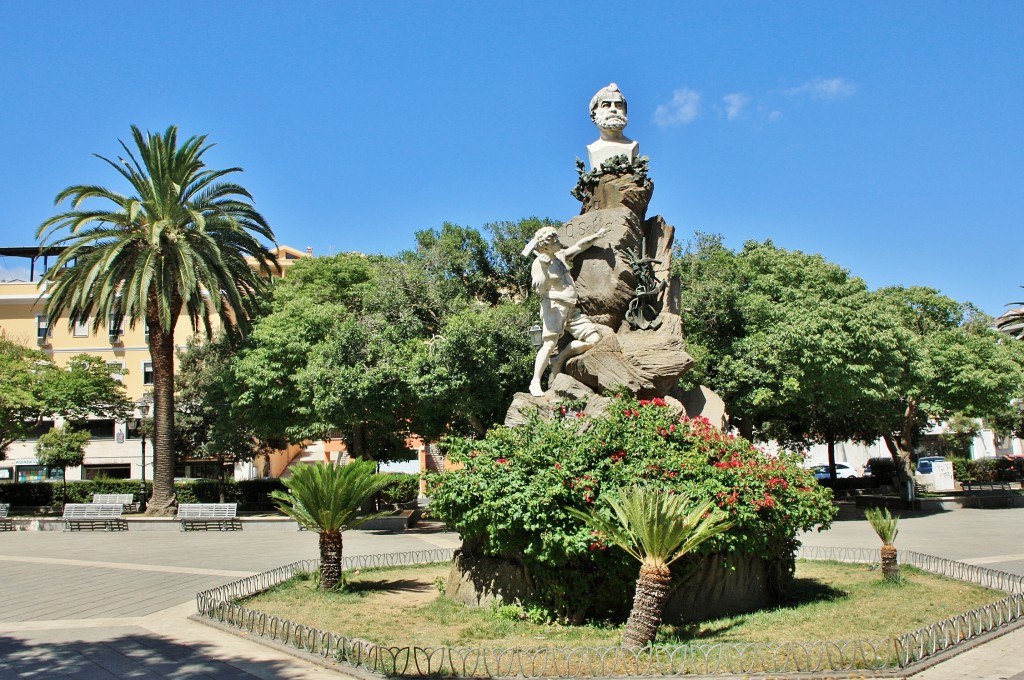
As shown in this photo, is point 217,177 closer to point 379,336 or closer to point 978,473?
point 379,336

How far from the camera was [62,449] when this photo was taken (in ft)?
101

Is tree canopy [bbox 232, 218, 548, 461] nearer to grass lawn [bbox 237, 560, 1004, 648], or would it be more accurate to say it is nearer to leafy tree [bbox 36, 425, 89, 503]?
leafy tree [bbox 36, 425, 89, 503]

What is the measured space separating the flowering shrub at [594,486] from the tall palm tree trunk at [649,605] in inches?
42.9

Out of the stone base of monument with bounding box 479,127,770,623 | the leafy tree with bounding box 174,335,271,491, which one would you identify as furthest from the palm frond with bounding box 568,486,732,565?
the leafy tree with bounding box 174,335,271,491

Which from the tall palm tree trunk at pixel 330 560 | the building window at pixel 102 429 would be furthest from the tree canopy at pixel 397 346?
the building window at pixel 102 429

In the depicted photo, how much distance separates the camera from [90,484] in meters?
31.9

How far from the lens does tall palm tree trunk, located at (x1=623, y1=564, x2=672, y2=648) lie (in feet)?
27.6

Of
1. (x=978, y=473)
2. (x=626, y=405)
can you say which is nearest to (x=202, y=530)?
(x=626, y=405)

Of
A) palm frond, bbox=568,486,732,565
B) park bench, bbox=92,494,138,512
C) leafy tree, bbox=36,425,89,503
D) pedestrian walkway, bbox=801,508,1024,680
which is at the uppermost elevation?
leafy tree, bbox=36,425,89,503

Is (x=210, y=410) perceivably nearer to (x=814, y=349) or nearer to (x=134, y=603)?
(x=134, y=603)

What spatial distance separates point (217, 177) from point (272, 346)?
20.1 feet

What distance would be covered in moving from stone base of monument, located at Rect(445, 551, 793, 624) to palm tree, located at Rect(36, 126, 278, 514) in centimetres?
1715

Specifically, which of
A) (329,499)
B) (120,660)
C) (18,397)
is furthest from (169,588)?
(18,397)

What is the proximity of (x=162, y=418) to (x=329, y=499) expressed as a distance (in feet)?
55.1
